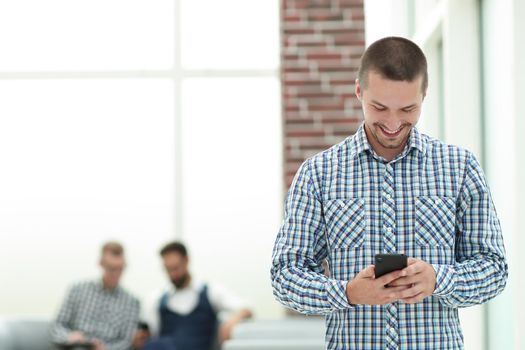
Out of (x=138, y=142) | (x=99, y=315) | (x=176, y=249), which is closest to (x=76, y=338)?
(x=99, y=315)

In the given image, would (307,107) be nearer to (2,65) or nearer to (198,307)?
(198,307)

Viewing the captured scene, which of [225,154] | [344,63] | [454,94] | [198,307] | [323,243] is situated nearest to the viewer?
[323,243]

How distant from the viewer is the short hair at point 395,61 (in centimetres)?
177

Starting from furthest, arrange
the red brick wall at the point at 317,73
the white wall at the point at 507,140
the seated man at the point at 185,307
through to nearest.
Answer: the red brick wall at the point at 317,73
the seated man at the point at 185,307
the white wall at the point at 507,140

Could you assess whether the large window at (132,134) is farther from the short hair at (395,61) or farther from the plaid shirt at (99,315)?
the short hair at (395,61)

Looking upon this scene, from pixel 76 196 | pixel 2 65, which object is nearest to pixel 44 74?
pixel 2 65

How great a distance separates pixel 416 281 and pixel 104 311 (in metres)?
4.75

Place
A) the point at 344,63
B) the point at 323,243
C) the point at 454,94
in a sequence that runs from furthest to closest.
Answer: the point at 344,63, the point at 454,94, the point at 323,243

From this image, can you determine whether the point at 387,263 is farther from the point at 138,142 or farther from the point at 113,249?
the point at 138,142

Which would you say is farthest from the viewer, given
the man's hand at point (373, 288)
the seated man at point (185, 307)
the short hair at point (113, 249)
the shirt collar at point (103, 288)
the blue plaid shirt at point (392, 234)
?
the shirt collar at point (103, 288)

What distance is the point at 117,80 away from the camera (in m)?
7.19

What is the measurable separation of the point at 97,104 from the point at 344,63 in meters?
1.96

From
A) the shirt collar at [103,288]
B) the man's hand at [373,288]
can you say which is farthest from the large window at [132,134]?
the man's hand at [373,288]

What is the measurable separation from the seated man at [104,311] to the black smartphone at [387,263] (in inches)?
181
